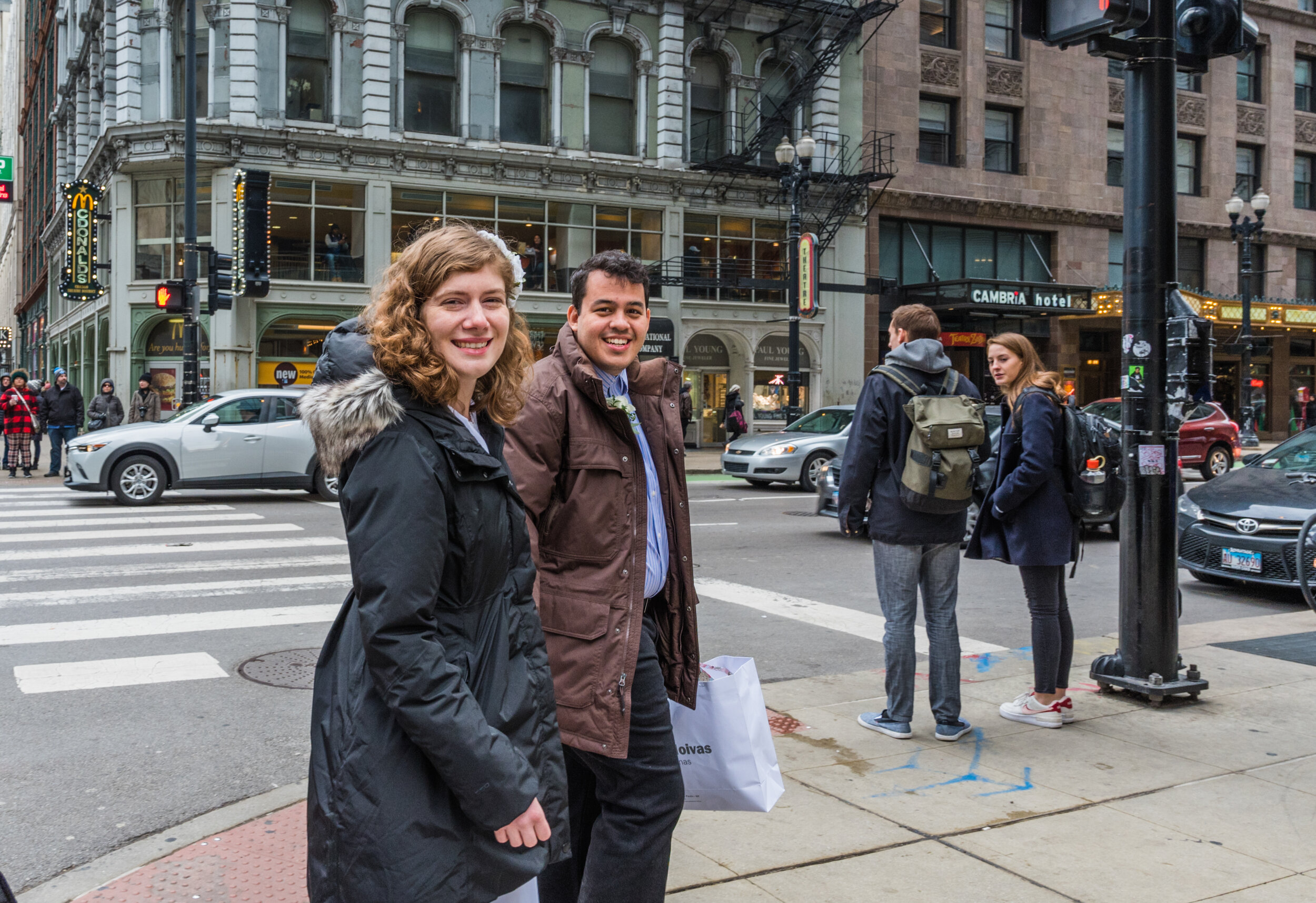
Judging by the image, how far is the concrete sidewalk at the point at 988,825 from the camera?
366 centimetres

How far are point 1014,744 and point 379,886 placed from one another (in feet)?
12.8

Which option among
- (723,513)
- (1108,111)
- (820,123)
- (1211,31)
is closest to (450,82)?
(820,123)

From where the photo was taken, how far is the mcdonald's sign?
25781 mm

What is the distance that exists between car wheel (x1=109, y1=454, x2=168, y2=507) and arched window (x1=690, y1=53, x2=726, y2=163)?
18.2 m

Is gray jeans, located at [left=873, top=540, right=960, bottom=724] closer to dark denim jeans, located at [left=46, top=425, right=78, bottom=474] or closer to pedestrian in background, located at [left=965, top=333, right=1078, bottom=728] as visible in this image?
pedestrian in background, located at [left=965, top=333, right=1078, bottom=728]

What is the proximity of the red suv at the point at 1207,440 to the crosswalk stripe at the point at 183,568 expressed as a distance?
15.8 m

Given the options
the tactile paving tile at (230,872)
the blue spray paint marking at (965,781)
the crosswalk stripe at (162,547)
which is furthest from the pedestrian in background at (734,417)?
the tactile paving tile at (230,872)

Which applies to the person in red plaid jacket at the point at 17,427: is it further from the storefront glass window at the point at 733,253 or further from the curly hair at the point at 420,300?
the curly hair at the point at 420,300

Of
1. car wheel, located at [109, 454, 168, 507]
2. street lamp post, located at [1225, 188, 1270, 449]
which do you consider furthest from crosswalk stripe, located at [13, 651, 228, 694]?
street lamp post, located at [1225, 188, 1270, 449]

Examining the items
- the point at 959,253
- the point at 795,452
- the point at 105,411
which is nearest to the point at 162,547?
the point at 795,452

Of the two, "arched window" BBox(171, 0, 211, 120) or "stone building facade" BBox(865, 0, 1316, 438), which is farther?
"stone building facade" BBox(865, 0, 1316, 438)

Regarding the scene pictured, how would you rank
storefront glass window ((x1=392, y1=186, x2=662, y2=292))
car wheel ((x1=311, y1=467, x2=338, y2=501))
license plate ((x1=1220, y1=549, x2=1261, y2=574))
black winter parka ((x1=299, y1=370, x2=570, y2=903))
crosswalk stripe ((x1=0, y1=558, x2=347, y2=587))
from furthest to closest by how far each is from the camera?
storefront glass window ((x1=392, y1=186, x2=662, y2=292)) < car wheel ((x1=311, y1=467, x2=338, y2=501)) < crosswalk stripe ((x1=0, y1=558, x2=347, y2=587)) < license plate ((x1=1220, y1=549, x2=1261, y2=574)) < black winter parka ((x1=299, y1=370, x2=570, y2=903))

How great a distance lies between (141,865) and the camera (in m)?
3.91

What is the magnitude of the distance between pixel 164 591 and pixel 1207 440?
1973cm
